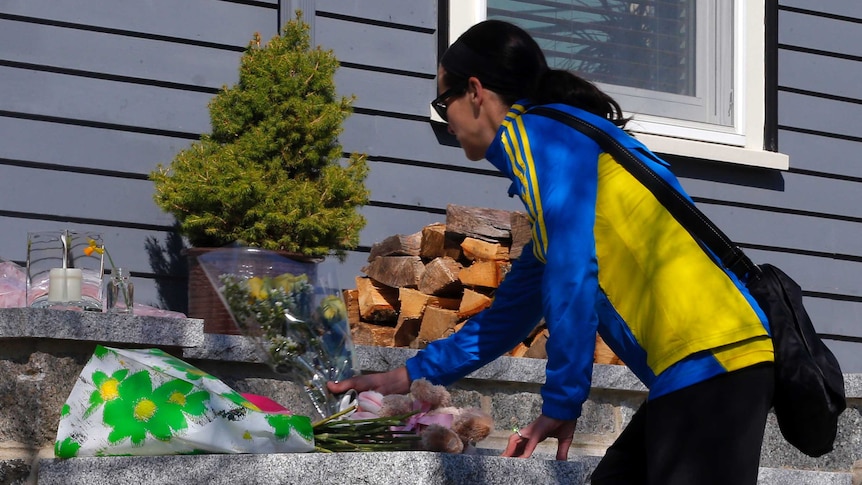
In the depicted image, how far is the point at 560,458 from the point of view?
2611mm

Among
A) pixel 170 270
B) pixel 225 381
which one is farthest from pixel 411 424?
pixel 170 270

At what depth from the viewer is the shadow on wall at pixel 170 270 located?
477 centimetres

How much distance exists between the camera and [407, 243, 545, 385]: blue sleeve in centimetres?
292

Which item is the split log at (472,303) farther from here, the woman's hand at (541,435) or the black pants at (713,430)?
the black pants at (713,430)

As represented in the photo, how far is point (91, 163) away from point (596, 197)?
286 cm

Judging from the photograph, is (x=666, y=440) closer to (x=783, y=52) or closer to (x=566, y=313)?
(x=566, y=313)

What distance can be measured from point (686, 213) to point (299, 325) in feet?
3.57

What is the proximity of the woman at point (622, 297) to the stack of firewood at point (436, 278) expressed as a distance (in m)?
1.98

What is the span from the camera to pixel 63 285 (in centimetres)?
342

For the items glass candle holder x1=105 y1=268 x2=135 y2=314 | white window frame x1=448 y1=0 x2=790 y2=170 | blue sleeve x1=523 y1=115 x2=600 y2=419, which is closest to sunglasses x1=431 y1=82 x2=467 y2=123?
blue sleeve x1=523 y1=115 x2=600 y2=419

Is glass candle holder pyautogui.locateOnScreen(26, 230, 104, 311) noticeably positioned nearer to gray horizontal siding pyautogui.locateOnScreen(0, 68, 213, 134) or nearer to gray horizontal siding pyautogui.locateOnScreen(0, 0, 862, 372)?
gray horizontal siding pyautogui.locateOnScreen(0, 0, 862, 372)

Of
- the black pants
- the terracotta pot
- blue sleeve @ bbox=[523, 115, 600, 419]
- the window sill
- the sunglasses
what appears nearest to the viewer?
the black pants

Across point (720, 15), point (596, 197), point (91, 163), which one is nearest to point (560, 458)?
point (596, 197)

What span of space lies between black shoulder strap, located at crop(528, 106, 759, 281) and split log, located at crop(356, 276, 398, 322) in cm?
250
